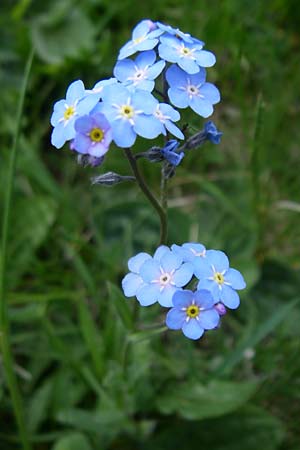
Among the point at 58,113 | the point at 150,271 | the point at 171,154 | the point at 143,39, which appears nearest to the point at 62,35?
the point at 143,39

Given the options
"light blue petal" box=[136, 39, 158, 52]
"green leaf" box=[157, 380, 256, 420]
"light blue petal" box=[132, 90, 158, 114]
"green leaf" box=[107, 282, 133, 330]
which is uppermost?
"light blue petal" box=[136, 39, 158, 52]

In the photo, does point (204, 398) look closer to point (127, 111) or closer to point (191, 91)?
point (191, 91)

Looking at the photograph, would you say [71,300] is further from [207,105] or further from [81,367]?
[207,105]

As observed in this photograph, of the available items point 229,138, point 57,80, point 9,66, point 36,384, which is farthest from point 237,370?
point 9,66

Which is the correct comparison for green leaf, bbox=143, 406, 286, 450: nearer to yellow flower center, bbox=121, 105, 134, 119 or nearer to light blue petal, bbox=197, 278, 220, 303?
light blue petal, bbox=197, 278, 220, 303

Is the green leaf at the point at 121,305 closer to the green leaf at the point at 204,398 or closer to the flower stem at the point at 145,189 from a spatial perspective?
the flower stem at the point at 145,189

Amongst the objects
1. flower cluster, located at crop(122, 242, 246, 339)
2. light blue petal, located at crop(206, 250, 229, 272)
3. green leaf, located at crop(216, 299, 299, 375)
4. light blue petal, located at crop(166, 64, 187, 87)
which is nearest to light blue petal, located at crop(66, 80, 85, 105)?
light blue petal, located at crop(166, 64, 187, 87)
